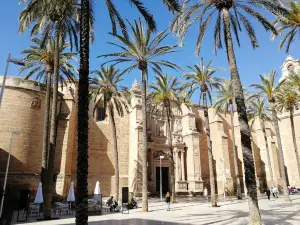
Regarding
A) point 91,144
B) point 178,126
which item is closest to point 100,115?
→ point 91,144

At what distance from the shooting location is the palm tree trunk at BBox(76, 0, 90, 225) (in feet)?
21.3

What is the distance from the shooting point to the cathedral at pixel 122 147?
68.2 ft

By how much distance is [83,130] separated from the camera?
7.04 meters

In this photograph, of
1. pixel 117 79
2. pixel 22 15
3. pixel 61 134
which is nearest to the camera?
pixel 22 15

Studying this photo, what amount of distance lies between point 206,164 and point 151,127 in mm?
9526

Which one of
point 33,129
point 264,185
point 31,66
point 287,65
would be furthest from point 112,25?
point 287,65

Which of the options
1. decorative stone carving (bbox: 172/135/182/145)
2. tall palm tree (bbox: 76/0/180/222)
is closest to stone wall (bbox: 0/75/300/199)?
decorative stone carving (bbox: 172/135/182/145)

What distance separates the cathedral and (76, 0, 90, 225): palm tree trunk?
1369 centimetres

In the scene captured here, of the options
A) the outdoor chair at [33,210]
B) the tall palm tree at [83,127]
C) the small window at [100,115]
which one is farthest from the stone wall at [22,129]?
the tall palm tree at [83,127]

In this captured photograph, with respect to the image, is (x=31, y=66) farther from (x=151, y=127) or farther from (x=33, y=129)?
(x=151, y=127)

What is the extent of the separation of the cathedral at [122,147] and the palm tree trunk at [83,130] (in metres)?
13.7

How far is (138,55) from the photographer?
57.0ft

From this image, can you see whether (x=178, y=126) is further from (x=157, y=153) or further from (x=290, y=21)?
(x=290, y=21)

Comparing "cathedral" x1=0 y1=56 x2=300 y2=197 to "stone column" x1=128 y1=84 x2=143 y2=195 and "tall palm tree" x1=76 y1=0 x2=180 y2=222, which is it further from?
"tall palm tree" x1=76 y1=0 x2=180 y2=222
